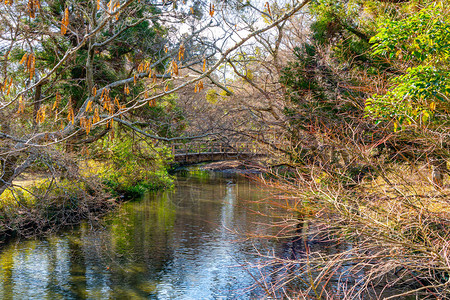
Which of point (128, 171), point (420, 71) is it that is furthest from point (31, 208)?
point (420, 71)

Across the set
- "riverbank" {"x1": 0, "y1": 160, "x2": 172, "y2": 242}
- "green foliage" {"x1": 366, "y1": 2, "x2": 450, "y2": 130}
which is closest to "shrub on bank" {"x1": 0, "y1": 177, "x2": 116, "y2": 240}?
"riverbank" {"x1": 0, "y1": 160, "x2": 172, "y2": 242}

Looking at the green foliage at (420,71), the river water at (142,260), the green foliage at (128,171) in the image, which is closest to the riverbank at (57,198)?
the green foliage at (128,171)

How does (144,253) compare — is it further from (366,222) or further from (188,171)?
(188,171)

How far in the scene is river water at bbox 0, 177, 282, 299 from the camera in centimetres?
849

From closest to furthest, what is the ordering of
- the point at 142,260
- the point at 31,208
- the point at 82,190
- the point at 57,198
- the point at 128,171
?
the point at 82,190, the point at 142,260, the point at 31,208, the point at 57,198, the point at 128,171

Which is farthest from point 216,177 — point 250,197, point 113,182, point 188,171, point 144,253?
point 144,253

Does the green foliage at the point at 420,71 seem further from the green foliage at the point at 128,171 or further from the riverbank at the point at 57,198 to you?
the green foliage at the point at 128,171

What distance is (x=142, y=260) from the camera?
1042 cm

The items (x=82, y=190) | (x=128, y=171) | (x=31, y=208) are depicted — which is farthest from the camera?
(x=128, y=171)

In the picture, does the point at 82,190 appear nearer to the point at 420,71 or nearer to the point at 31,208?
the point at 31,208

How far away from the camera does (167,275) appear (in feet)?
31.1

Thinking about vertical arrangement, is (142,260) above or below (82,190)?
below

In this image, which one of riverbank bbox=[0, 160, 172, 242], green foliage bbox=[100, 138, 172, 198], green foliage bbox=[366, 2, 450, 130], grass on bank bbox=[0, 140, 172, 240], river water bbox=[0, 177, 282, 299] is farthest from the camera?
green foliage bbox=[100, 138, 172, 198]

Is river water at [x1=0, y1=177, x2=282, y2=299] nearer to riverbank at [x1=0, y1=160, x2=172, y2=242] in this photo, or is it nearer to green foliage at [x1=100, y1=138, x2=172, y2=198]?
riverbank at [x1=0, y1=160, x2=172, y2=242]
